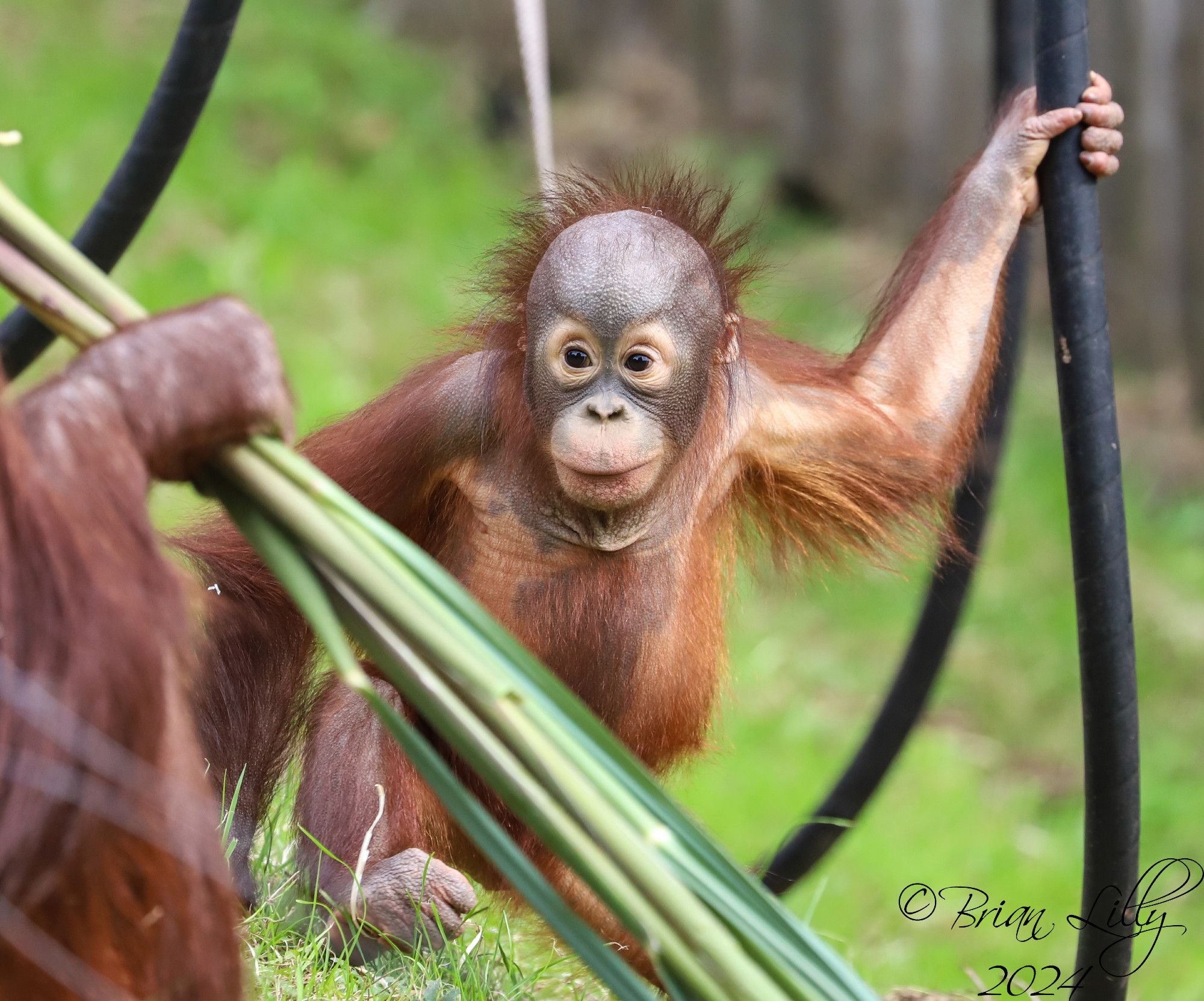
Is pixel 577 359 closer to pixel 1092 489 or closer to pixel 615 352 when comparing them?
pixel 615 352

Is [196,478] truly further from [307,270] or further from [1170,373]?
[1170,373]

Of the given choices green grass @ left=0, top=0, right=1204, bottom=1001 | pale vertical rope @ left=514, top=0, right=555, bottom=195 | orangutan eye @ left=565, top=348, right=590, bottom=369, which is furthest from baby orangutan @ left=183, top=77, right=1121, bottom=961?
green grass @ left=0, top=0, right=1204, bottom=1001

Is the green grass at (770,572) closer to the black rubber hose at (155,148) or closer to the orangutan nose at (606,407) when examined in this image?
the black rubber hose at (155,148)

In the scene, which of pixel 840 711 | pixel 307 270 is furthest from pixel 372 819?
pixel 307 270

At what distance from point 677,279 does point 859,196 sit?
630 cm

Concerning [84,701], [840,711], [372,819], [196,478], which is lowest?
[840,711]

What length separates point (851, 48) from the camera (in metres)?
8.73

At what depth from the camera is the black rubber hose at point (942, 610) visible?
347 cm

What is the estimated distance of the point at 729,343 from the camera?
10.1 feet

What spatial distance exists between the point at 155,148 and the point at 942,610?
209 centimetres

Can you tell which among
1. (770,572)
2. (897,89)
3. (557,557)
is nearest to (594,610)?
(557,557)

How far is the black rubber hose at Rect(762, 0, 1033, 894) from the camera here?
347 cm

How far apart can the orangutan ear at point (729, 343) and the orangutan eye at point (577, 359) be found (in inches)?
12.1

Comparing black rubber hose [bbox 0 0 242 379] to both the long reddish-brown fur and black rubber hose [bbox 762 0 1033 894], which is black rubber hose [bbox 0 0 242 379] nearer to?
the long reddish-brown fur
